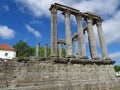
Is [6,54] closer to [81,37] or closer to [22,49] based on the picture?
[22,49]

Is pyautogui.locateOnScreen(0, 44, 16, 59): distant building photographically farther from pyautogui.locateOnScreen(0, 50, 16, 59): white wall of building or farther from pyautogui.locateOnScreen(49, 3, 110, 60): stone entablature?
pyautogui.locateOnScreen(49, 3, 110, 60): stone entablature

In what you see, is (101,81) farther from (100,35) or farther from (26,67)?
(26,67)

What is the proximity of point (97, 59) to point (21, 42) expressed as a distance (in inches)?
1179

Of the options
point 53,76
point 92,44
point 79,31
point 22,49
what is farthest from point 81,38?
point 22,49

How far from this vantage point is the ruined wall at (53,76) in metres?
8.96

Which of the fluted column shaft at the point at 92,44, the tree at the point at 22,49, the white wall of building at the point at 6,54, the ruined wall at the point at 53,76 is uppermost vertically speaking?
the tree at the point at 22,49

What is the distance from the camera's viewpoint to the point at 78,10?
15008 mm

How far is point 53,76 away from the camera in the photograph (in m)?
10.3

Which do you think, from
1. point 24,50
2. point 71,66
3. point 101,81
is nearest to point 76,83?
point 71,66

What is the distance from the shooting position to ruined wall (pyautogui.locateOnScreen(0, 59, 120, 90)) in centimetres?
896

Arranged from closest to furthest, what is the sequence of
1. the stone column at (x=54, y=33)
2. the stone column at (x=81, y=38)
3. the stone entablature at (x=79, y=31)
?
the stone column at (x=54, y=33)
the stone entablature at (x=79, y=31)
the stone column at (x=81, y=38)

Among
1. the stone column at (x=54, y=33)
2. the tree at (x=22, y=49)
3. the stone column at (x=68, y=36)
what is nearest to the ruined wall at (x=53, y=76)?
the stone column at (x=54, y=33)

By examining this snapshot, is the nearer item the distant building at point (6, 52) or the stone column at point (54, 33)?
the stone column at point (54, 33)

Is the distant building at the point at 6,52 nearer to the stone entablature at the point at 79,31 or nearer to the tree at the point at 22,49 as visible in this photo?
the tree at the point at 22,49
